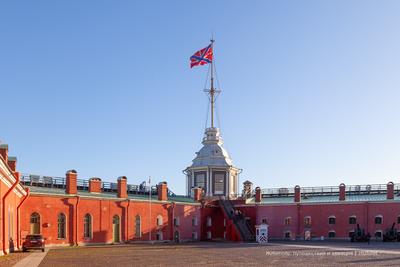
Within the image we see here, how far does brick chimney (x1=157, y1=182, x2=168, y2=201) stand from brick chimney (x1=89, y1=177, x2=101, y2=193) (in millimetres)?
7458

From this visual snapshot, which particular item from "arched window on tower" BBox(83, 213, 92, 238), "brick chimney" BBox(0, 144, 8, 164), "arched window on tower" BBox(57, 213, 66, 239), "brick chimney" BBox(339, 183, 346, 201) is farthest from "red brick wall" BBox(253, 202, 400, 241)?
"brick chimney" BBox(0, 144, 8, 164)

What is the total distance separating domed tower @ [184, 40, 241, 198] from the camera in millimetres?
67938

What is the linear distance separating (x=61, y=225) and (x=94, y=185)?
20.3 feet

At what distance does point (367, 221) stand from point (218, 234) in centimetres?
1613

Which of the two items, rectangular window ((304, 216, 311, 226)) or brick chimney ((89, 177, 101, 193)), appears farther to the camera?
rectangular window ((304, 216, 311, 226))

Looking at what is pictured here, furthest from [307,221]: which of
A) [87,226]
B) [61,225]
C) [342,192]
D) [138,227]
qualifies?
[61,225]

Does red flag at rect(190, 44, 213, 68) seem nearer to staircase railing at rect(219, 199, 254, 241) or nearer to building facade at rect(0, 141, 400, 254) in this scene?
building facade at rect(0, 141, 400, 254)

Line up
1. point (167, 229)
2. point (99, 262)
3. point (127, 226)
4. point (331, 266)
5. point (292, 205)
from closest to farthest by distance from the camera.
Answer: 1. point (331, 266)
2. point (99, 262)
3. point (127, 226)
4. point (167, 229)
5. point (292, 205)

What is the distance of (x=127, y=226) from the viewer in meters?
54.8

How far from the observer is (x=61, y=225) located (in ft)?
161

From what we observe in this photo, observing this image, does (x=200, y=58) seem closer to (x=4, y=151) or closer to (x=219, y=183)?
(x=219, y=183)

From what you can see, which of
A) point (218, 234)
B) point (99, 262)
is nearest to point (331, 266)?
point (99, 262)

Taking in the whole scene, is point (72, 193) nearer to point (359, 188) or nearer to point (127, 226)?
point (127, 226)

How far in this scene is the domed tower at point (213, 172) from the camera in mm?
67938
